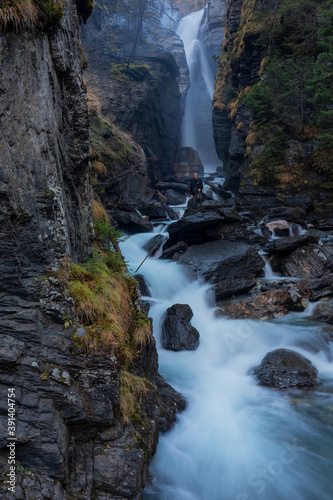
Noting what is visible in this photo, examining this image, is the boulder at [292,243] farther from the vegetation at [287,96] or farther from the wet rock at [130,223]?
the vegetation at [287,96]

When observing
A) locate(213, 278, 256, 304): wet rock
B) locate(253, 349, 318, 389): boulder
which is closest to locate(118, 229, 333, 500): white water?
locate(253, 349, 318, 389): boulder

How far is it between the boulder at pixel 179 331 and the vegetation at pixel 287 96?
45.9 feet

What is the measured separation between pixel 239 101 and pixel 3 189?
2627 cm

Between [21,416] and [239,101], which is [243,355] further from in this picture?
[239,101]

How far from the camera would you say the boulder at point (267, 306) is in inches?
377

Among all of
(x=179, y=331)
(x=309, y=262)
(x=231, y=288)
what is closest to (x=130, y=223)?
(x=231, y=288)

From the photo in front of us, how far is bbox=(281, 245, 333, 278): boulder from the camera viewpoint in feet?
39.2

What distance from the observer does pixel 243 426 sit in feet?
19.0

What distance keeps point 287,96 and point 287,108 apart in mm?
768

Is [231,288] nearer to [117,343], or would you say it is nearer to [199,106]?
[117,343]

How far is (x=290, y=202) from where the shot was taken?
18938 millimetres

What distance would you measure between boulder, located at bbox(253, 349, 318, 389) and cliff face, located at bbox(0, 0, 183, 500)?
3.25m

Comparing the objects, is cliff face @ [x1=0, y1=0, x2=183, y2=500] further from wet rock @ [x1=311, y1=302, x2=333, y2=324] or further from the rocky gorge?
wet rock @ [x1=311, y1=302, x2=333, y2=324]

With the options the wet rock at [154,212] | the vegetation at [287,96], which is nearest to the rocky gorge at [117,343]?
the wet rock at [154,212]
